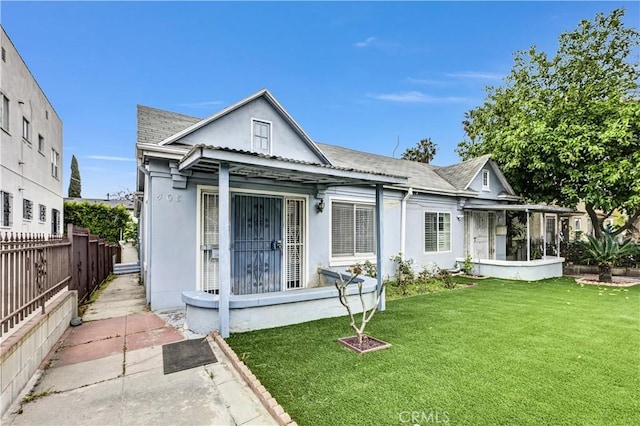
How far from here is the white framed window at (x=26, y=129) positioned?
12805 millimetres

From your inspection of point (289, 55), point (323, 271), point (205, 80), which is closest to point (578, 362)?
point (323, 271)

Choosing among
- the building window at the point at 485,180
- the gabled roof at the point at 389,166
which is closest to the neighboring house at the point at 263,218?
the gabled roof at the point at 389,166

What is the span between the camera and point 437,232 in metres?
12.6

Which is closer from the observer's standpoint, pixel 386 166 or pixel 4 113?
pixel 4 113

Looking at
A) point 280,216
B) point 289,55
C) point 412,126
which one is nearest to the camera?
point 280,216

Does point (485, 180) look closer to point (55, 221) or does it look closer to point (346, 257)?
point (346, 257)

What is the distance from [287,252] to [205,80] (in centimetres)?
1118

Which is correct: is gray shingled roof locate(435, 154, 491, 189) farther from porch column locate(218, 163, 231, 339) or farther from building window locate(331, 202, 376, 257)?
porch column locate(218, 163, 231, 339)

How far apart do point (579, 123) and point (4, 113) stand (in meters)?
21.6

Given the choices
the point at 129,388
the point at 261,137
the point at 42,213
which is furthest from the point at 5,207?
the point at 129,388

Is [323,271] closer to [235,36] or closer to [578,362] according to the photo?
[578,362]

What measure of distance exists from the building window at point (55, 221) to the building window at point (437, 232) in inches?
728

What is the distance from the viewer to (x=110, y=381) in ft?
12.4

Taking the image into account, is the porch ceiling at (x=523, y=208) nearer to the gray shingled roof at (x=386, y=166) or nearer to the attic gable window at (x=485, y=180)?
the gray shingled roof at (x=386, y=166)
